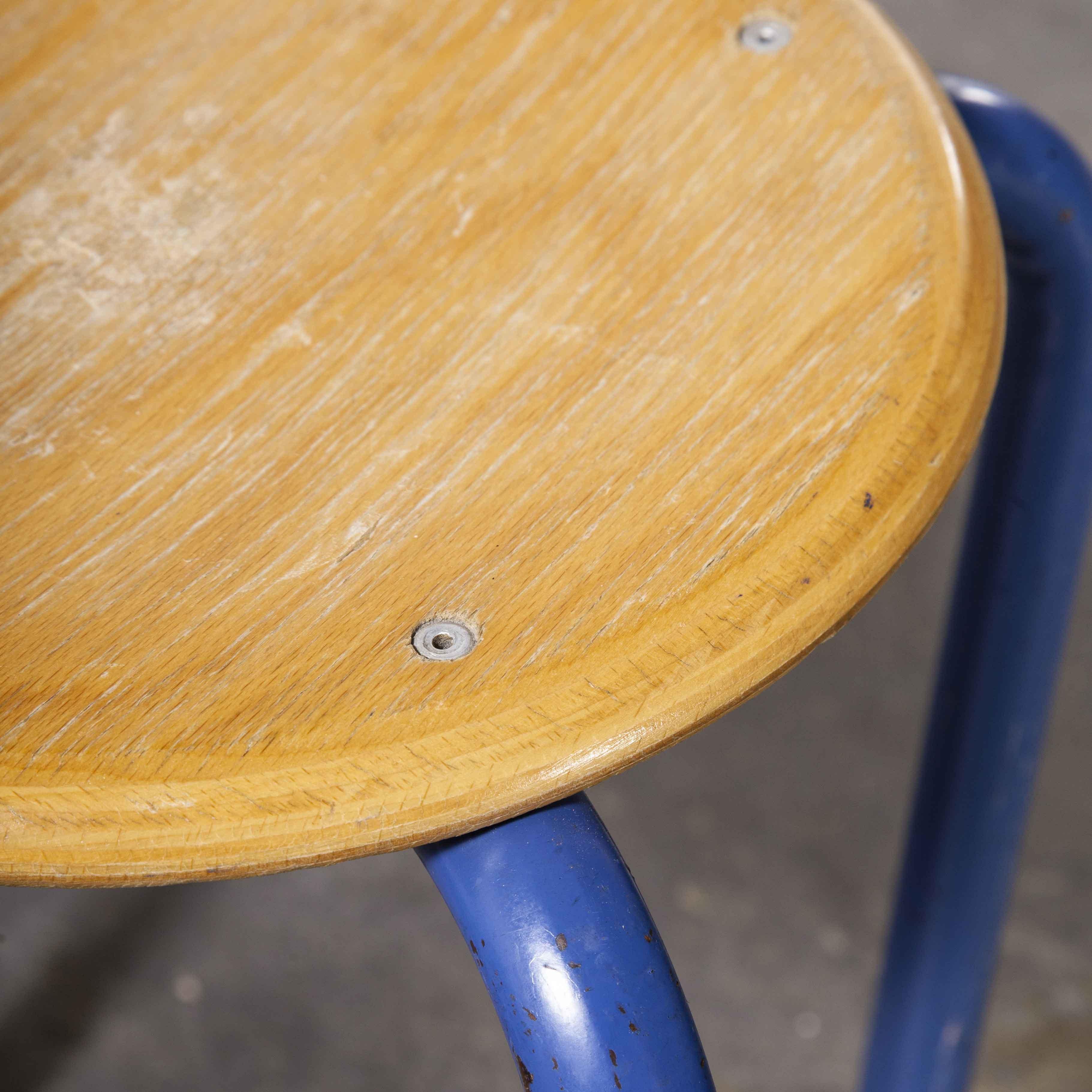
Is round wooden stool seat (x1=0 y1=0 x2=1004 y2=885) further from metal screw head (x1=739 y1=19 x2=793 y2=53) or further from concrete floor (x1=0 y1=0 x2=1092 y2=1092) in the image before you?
concrete floor (x1=0 y1=0 x2=1092 y2=1092)

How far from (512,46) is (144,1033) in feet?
3.07

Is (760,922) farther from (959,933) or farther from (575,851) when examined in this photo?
(575,851)

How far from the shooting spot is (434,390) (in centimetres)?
41

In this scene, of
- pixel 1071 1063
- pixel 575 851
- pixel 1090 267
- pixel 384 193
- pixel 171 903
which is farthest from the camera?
pixel 171 903

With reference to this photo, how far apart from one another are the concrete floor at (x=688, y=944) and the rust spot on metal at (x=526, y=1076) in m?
0.81

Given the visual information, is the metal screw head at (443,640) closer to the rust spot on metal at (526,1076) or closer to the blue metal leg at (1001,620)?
the rust spot on metal at (526,1076)

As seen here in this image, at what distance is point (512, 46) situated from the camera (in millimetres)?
512

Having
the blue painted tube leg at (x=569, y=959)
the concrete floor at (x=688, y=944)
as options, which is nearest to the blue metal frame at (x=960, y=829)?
the blue painted tube leg at (x=569, y=959)

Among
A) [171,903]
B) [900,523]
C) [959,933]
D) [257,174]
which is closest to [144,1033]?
[171,903]

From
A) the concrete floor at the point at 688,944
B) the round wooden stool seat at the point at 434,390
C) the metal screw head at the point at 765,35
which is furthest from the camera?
the concrete floor at the point at 688,944

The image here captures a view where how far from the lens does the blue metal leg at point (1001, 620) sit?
557 mm

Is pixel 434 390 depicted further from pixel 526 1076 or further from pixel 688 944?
pixel 688 944

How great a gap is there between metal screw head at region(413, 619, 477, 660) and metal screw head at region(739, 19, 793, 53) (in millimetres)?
282

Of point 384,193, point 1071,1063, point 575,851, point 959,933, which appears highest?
point 384,193
